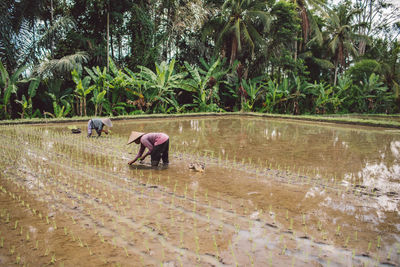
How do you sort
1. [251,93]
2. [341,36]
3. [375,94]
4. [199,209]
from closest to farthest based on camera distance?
[199,209] → [251,93] → [375,94] → [341,36]

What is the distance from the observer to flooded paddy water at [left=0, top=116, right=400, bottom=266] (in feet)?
7.67

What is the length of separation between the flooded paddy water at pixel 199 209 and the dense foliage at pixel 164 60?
688cm

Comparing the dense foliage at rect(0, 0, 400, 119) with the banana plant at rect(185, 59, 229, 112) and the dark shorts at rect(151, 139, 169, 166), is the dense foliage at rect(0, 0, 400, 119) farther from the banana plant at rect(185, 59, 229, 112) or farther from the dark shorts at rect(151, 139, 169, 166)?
the dark shorts at rect(151, 139, 169, 166)

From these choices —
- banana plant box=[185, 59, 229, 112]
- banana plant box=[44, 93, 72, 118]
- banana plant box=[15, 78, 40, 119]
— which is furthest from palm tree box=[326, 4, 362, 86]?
banana plant box=[15, 78, 40, 119]

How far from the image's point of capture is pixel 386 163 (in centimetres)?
559

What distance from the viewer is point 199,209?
10.5 ft

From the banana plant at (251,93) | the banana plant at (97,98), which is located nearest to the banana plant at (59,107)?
the banana plant at (97,98)

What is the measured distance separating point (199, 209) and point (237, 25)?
46.0 ft

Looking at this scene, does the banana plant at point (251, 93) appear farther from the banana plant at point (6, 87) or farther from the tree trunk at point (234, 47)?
the banana plant at point (6, 87)

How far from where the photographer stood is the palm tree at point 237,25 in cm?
1558

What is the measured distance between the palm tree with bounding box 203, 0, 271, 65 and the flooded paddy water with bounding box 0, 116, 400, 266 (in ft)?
37.2

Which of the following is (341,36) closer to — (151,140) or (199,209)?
(151,140)

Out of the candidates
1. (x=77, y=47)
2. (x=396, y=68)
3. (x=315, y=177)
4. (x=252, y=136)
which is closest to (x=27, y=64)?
(x=77, y=47)

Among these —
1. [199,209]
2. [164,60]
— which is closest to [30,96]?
[164,60]
